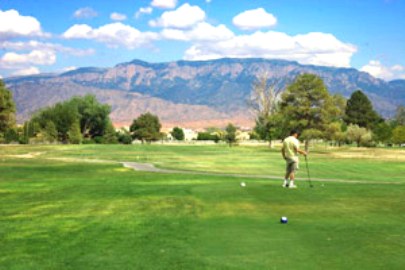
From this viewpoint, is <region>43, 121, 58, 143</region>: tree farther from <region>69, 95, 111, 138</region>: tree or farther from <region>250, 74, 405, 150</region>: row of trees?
<region>250, 74, 405, 150</region>: row of trees

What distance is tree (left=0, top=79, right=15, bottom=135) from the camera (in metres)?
87.8

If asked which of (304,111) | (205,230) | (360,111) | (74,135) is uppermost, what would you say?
(360,111)

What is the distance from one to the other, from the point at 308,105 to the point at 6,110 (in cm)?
5005

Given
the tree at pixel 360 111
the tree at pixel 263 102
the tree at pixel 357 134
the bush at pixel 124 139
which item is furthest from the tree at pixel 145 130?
the tree at pixel 357 134

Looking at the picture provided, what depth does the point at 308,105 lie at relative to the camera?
296ft

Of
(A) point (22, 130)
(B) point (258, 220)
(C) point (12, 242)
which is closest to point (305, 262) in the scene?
(B) point (258, 220)

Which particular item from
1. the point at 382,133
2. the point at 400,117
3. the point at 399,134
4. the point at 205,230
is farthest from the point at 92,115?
the point at 205,230

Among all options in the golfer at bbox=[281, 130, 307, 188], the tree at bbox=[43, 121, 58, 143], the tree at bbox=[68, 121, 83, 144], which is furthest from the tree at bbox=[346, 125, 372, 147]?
the golfer at bbox=[281, 130, 307, 188]

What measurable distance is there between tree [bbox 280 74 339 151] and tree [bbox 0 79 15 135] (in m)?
45.9

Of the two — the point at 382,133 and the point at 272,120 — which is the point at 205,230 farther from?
the point at 382,133

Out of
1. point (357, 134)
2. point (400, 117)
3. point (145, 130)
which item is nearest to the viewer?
point (357, 134)

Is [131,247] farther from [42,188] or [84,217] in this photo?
[42,188]

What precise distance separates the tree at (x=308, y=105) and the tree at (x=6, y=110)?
45.9 metres

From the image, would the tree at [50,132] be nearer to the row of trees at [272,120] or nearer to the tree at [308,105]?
the row of trees at [272,120]
